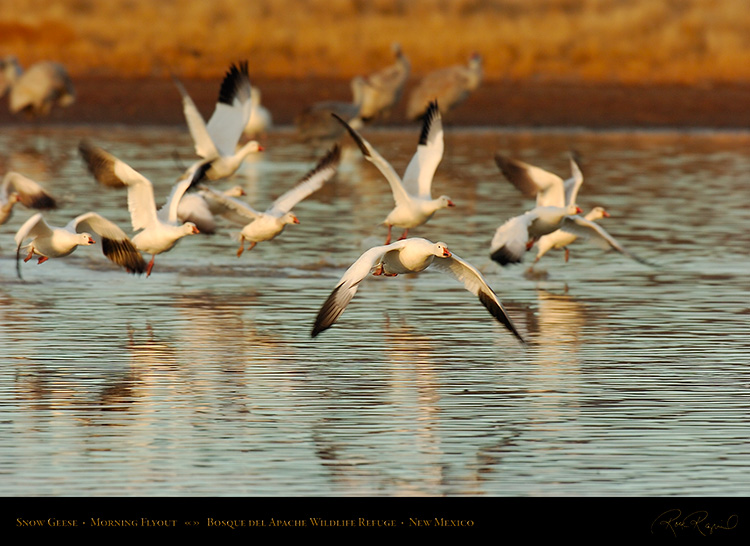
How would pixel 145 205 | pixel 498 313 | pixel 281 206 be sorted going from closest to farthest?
pixel 498 313 < pixel 145 205 < pixel 281 206

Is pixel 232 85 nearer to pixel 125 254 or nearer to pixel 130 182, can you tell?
pixel 130 182

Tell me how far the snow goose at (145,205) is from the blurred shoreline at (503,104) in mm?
18334

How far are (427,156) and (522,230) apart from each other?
112cm

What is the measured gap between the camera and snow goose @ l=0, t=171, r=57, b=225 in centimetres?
1559

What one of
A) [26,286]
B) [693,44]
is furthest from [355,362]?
[693,44]

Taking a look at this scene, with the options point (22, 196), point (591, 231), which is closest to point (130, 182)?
point (22, 196)

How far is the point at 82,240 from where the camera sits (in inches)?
539

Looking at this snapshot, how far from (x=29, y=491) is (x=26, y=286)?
676 cm

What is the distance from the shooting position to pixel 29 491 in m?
8.18

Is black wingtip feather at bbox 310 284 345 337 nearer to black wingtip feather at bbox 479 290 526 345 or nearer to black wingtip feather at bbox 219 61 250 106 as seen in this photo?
black wingtip feather at bbox 479 290 526 345

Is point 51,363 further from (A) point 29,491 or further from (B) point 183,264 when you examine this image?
(B) point 183,264

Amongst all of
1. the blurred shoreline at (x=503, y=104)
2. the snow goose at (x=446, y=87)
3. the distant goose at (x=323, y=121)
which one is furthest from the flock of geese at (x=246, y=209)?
the blurred shoreline at (x=503, y=104)

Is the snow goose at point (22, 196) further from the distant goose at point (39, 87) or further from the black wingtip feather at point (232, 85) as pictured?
the distant goose at point (39, 87)

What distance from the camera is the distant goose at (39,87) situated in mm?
30391
